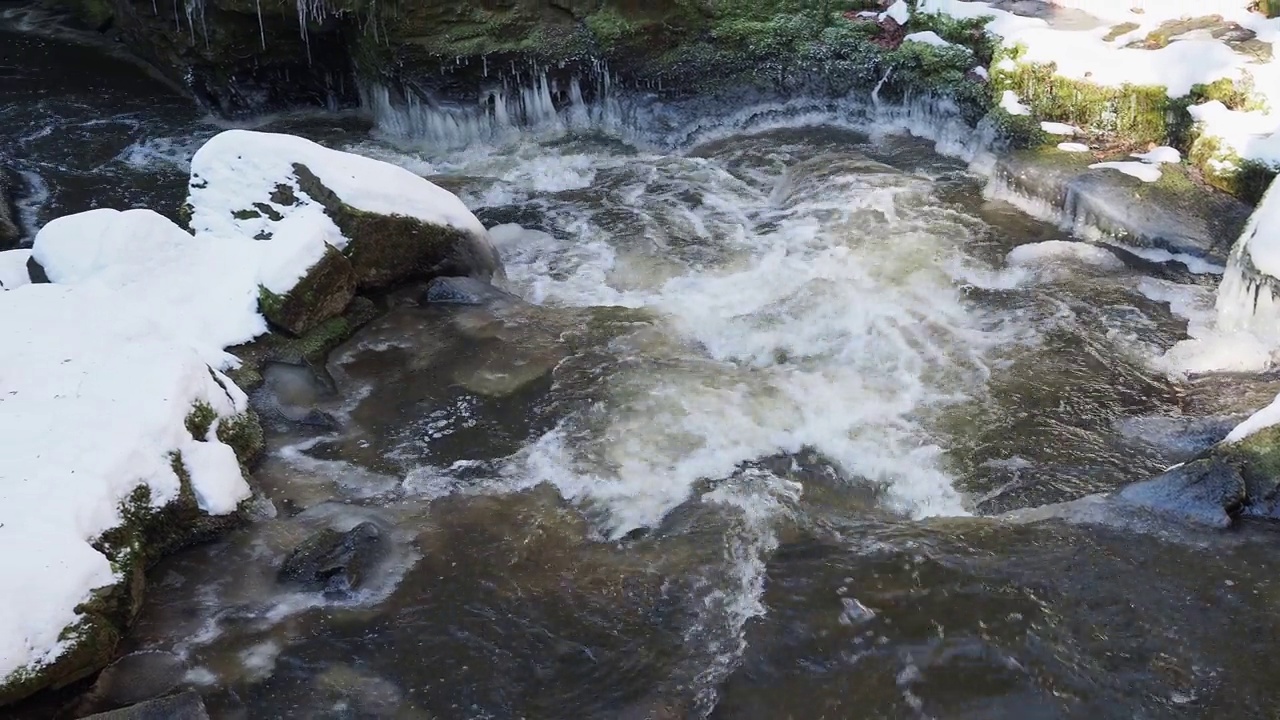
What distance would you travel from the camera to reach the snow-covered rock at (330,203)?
793 cm

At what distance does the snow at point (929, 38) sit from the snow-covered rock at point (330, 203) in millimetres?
Answer: 6399

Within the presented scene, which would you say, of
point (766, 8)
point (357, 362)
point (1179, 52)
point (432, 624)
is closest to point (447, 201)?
point (357, 362)

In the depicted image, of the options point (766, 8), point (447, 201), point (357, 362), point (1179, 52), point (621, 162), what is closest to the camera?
point (357, 362)

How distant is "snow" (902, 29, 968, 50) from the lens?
11351 mm

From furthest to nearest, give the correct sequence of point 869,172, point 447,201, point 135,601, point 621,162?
1. point 621,162
2. point 869,172
3. point 447,201
4. point 135,601

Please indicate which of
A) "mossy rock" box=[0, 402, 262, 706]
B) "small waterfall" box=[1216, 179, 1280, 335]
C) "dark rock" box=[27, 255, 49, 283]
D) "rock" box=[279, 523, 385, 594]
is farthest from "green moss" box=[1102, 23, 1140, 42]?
"dark rock" box=[27, 255, 49, 283]

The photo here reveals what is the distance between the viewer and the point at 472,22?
1208 cm

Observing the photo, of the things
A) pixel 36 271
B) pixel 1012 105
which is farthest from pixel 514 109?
pixel 36 271

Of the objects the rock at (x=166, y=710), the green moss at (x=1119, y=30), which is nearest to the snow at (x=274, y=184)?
the rock at (x=166, y=710)

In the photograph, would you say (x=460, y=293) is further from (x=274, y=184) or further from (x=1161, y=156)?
(x=1161, y=156)

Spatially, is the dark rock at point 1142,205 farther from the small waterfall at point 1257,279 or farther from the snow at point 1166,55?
the small waterfall at point 1257,279

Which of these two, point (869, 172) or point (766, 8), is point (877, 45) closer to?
point (766, 8)

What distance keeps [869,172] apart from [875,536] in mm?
5739

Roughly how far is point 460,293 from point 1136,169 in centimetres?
640
